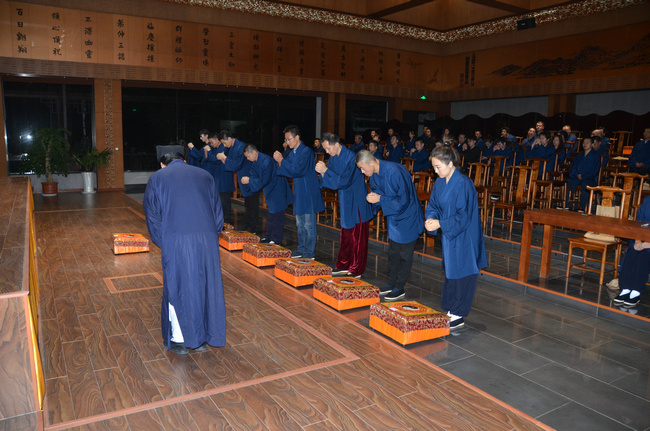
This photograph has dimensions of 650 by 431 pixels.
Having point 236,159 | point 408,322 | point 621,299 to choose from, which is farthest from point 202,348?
point 236,159

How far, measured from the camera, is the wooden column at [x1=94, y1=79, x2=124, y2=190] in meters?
10.6

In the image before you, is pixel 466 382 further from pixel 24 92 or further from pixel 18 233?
pixel 24 92

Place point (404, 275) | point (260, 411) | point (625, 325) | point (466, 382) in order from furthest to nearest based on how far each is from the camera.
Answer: point (404, 275), point (625, 325), point (466, 382), point (260, 411)

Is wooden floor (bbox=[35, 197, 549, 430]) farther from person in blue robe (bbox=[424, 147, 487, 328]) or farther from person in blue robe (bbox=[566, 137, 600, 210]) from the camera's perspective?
person in blue robe (bbox=[566, 137, 600, 210])

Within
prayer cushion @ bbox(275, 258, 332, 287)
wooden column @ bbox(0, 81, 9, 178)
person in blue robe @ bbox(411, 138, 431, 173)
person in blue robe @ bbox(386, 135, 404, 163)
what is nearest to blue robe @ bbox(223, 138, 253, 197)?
prayer cushion @ bbox(275, 258, 332, 287)

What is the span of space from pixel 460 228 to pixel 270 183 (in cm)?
293

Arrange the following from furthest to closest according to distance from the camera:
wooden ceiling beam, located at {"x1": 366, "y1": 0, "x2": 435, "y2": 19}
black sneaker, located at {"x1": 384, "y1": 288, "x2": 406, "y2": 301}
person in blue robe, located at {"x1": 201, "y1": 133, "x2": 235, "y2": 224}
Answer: wooden ceiling beam, located at {"x1": 366, "y1": 0, "x2": 435, "y2": 19} → person in blue robe, located at {"x1": 201, "y1": 133, "x2": 235, "y2": 224} → black sneaker, located at {"x1": 384, "y1": 288, "x2": 406, "y2": 301}

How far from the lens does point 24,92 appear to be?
1027cm

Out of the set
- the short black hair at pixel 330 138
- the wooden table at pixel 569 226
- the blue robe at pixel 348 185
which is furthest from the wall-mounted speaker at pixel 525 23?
the short black hair at pixel 330 138

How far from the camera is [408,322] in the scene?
3.17 m

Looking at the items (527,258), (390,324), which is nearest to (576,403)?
(390,324)

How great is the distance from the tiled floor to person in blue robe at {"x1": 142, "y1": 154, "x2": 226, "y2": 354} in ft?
0.86

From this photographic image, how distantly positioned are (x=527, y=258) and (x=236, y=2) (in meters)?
9.44

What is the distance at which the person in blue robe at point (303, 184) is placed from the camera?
201 inches
